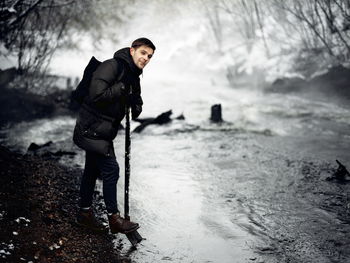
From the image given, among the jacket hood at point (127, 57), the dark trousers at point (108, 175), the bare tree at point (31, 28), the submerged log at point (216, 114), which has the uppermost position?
the bare tree at point (31, 28)

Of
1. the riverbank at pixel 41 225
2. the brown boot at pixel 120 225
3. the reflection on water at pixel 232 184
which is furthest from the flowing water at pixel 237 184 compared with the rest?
the riverbank at pixel 41 225

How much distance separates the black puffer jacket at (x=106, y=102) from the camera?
352cm

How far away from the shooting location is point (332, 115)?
1145 cm

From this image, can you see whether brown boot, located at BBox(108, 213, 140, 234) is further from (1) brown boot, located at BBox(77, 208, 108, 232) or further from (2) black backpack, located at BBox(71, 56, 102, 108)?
(2) black backpack, located at BBox(71, 56, 102, 108)

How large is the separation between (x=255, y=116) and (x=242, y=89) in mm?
6823

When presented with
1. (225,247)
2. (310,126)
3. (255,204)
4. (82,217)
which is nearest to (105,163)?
(82,217)

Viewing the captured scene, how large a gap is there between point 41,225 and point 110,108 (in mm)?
1447

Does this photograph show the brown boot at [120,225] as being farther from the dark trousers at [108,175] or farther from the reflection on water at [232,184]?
the reflection on water at [232,184]

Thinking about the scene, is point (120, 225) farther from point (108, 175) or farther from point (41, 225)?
point (41, 225)

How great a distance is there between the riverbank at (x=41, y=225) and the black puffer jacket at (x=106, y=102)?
95cm

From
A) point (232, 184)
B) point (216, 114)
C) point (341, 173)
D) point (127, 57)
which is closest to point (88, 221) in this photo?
point (127, 57)

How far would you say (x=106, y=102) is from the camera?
11.6 ft

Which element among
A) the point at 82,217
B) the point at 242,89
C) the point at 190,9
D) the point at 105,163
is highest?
the point at 190,9

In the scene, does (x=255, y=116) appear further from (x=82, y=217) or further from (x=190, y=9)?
(x=190, y=9)
